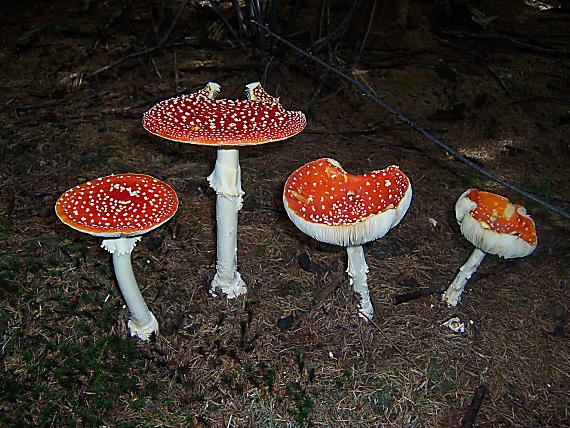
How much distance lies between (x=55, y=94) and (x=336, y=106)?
3.61m

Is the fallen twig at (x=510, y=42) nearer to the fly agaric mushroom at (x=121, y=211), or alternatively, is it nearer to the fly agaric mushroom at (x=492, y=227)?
the fly agaric mushroom at (x=492, y=227)

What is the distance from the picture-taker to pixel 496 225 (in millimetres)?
3516

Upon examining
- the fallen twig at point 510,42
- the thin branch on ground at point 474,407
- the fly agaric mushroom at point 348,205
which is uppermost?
the fly agaric mushroom at point 348,205

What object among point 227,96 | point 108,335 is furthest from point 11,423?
point 227,96

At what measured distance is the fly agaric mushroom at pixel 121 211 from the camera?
2.85 metres

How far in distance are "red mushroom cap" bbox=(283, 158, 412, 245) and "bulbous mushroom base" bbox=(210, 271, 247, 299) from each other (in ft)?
3.17

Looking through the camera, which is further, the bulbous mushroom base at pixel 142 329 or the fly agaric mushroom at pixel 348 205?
the bulbous mushroom base at pixel 142 329

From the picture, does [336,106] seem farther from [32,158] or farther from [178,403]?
[178,403]

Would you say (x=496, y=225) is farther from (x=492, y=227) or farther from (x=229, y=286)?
(x=229, y=286)

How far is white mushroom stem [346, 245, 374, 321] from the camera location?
136 inches

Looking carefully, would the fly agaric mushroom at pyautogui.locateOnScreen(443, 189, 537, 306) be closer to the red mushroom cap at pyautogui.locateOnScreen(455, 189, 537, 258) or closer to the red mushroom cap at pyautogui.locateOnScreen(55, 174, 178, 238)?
the red mushroom cap at pyautogui.locateOnScreen(455, 189, 537, 258)

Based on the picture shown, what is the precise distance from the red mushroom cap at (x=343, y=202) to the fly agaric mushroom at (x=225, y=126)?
0.42m

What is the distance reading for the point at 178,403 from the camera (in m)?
3.21

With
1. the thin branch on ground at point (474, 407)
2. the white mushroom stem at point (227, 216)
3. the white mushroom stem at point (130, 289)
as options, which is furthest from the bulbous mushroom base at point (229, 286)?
the thin branch on ground at point (474, 407)
